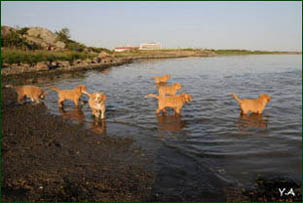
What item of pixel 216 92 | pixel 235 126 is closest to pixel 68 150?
pixel 235 126

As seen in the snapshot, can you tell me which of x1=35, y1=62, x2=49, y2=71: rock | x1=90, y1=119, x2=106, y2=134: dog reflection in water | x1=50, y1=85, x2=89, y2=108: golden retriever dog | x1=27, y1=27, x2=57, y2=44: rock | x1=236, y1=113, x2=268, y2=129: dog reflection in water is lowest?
x1=90, y1=119, x2=106, y2=134: dog reflection in water

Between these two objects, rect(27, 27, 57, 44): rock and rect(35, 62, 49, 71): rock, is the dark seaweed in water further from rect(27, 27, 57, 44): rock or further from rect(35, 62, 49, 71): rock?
rect(27, 27, 57, 44): rock

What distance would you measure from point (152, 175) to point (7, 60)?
110 ft

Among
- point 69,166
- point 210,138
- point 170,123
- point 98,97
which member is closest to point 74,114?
point 98,97

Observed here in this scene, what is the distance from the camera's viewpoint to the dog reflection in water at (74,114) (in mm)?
10391

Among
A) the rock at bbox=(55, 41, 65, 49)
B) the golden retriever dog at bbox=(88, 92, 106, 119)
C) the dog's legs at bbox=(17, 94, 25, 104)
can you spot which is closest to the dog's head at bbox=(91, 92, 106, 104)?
the golden retriever dog at bbox=(88, 92, 106, 119)

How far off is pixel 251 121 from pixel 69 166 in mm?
7713

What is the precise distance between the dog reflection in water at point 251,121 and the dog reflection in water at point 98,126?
5.49 meters

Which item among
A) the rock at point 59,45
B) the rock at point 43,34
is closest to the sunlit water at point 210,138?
the rock at point 59,45

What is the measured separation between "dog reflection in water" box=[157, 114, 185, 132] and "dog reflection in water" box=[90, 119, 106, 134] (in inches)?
87.2

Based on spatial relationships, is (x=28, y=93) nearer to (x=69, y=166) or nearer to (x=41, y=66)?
(x=69, y=166)

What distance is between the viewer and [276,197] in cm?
477

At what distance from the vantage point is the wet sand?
185 inches

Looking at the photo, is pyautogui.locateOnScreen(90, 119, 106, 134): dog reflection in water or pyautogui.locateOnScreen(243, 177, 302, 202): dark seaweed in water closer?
pyautogui.locateOnScreen(243, 177, 302, 202): dark seaweed in water
